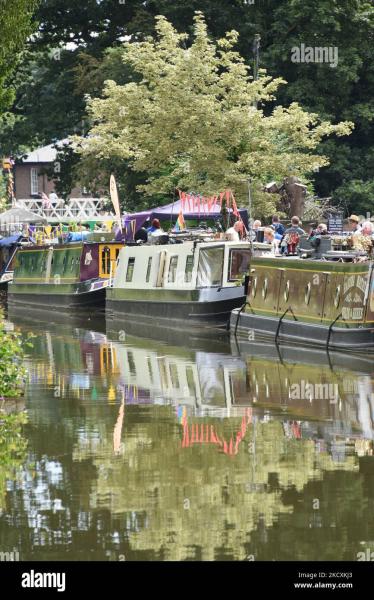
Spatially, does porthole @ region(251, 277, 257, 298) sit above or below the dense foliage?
below

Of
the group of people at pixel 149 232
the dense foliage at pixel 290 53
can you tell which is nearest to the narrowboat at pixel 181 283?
the group of people at pixel 149 232

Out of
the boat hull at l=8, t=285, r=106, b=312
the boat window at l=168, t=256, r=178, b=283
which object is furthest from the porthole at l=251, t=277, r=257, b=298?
the boat hull at l=8, t=285, r=106, b=312

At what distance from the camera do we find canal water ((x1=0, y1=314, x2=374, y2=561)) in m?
10.3

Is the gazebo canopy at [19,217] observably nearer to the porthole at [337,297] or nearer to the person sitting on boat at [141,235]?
the person sitting on boat at [141,235]

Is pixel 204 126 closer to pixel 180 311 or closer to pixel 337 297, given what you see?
pixel 180 311

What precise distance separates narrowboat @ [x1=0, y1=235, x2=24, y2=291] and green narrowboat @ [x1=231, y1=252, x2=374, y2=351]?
80.3 ft

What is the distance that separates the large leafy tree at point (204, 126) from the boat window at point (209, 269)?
767 centimetres

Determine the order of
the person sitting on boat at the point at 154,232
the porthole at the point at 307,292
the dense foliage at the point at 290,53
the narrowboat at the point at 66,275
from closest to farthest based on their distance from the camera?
1. the porthole at the point at 307,292
2. the person sitting on boat at the point at 154,232
3. the narrowboat at the point at 66,275
4. the dense foliage at the point at 290,53

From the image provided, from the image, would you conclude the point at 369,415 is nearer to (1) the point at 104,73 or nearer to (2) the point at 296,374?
(2) the point at 296,374

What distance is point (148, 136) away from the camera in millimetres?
41125

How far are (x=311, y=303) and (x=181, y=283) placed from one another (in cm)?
705

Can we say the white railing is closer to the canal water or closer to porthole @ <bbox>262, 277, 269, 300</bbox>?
porthole @ <bbox>262, 277, 269, 300</bbox>

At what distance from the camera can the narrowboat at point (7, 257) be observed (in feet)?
174
